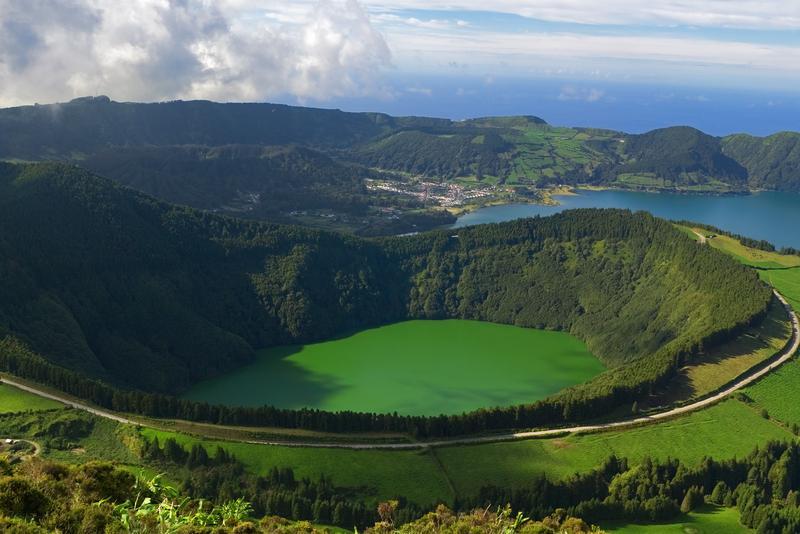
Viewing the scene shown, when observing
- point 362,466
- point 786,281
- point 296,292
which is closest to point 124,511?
point 362,466

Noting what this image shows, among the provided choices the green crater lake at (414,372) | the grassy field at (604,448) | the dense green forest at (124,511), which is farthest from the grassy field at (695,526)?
the green crater lake at (414,372)

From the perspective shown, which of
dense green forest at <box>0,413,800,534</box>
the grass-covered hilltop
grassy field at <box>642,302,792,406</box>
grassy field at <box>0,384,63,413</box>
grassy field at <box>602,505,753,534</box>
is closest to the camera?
dense green forest at <box>0,413,800,534</box>

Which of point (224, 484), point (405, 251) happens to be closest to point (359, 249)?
point (405, 251)

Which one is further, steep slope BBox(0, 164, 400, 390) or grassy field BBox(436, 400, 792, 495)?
steep slope BBox(0, 164, 400, 390)

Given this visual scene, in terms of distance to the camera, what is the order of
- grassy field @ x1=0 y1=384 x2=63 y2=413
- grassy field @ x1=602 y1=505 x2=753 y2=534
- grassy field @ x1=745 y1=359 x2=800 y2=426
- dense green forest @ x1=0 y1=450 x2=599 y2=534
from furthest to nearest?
grassy field @ x1=745 y1=359 x2=800 y2=426 → grassy field @ x1=0 y1=384 x2=63 y2=413 → grassy field @ x1=602 y1=505 x2=753 y2=534 → dense green forest @ x1=0 y1=450 x2=599 y2=534

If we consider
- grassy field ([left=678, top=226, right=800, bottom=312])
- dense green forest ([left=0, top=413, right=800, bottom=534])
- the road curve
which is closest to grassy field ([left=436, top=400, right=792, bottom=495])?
the road curve

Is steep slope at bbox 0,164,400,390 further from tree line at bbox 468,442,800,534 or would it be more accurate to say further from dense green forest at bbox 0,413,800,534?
tree line at bbox 468,442,800,534
